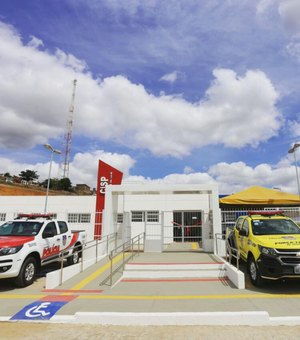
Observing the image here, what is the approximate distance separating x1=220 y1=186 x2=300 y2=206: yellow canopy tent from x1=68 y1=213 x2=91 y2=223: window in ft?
42.5

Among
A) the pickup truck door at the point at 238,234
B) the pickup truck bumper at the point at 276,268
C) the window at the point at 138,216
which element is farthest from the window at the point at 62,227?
the window at the point at 138,216

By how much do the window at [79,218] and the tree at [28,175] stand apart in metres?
48.5

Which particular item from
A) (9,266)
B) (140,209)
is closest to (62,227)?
(9,266)

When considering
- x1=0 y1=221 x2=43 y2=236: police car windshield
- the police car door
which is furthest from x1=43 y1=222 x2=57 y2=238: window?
x1=0 y1=221 x2=43 y2=236: police car windshield

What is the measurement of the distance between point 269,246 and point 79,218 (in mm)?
18300

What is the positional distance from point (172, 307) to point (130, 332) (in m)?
1.47

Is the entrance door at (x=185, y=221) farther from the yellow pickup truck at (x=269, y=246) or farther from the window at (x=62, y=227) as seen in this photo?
the yellow pickup truck at (x=269, y=246)

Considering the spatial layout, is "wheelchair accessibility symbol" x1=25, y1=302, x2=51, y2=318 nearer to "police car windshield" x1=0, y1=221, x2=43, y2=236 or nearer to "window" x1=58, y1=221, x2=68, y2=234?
"police car windshield" x1=0, y1=221, x2=43, y2=236

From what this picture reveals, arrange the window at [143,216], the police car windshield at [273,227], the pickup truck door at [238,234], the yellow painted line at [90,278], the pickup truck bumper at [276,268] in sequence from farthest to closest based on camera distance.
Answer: the window at [143,216], the pickup truck door at [238,234], the police car windshield at [273,227], the yellow painted line at [90,278], the pickup truck bumper at [276,268]

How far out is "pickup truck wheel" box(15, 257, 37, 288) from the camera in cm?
843

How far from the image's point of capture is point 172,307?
6.46 metres

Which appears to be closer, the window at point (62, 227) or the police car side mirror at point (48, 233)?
the police car side mirror at point (48, 233)

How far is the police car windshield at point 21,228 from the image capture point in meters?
9.92

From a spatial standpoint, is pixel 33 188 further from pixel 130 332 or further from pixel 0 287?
pixel 130 332
